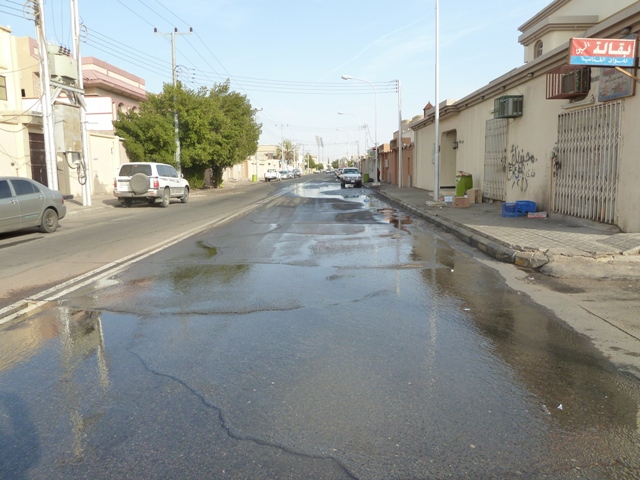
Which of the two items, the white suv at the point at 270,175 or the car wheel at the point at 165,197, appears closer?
the car wheel at the point at 165,197

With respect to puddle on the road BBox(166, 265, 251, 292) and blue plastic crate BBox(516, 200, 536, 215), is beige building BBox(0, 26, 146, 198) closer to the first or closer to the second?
puddle on the road BBox(166, 265, 251, 292)

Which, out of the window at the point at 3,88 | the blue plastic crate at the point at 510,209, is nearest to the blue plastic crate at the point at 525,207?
the blue plastic crate at the point at 510,209

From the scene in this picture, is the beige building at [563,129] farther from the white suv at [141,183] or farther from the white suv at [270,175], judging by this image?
the white suv at [270,175]

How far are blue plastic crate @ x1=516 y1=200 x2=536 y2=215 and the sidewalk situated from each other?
525 millimetres

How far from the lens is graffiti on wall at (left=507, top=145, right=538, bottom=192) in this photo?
16.4m

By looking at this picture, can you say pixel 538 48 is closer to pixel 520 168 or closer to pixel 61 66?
pixel 520 168

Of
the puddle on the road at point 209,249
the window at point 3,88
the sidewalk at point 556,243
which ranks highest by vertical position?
the window at point 3,88

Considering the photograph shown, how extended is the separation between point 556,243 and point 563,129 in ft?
18.3

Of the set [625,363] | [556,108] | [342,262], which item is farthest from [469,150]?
[625,363]

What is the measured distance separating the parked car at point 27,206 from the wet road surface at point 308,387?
716cm

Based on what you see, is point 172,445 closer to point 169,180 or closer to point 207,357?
point 207,357

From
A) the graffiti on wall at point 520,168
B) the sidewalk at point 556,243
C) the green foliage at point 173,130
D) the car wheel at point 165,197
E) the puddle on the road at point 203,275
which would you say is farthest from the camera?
the green foliage at point 173,130

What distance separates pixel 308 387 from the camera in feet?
13.2

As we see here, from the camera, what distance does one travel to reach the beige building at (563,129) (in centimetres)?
1116
